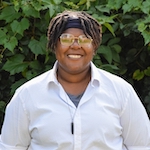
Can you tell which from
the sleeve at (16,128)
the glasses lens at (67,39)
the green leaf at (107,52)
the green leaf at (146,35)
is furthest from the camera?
the green leaf at (107,52)

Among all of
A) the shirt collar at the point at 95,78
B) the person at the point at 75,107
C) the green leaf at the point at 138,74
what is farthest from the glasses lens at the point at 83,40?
the green leaf at the point at 138,74

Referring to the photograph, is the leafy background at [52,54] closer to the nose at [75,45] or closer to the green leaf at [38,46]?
the green leaf at [38,46]

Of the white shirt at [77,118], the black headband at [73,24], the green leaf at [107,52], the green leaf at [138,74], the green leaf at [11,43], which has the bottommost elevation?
the green leaf at [138,74]

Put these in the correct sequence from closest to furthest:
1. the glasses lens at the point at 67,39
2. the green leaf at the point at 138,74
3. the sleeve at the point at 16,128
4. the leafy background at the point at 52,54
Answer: the glasses lens at the point at 67,39
the sleeve at the point at 16,128
the leafy background at the point at 52,54
the green leaf at the point at 138,74

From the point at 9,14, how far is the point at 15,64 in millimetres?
334

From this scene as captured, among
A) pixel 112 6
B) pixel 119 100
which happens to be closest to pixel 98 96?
pixel 119 100

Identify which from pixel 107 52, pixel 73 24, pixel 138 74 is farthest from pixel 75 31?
pixel 138 74

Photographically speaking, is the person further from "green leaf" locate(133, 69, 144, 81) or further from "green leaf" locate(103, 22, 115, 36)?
"green leaf" locate(133, 69, 144, 81)

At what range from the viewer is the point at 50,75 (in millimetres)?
2643

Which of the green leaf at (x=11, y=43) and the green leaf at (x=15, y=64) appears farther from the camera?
the green leaf at (x=15, y=64)

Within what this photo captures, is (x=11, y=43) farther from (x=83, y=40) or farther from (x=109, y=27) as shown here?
(x=83, y=40)

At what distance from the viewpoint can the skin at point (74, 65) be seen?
252 cm

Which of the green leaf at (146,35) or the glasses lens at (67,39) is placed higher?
the glasses lens at (67,39)

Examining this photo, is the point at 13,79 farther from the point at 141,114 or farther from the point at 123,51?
the point at 141,114
